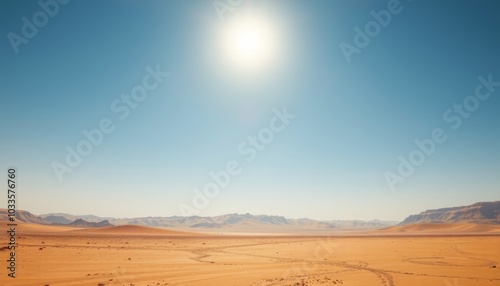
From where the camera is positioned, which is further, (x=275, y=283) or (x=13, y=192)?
(x=13, y=192)

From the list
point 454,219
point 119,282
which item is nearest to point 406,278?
point 119,282

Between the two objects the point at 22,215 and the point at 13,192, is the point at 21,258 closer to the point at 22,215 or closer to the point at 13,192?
the point at 13,192

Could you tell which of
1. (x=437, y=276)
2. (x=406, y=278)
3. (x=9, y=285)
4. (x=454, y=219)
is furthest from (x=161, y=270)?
(x=454, y=219)

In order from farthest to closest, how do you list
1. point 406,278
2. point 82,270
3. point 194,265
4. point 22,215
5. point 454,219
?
point 454,219 < point 22,215 < point 194,265 < point 82,270 < point 406,278

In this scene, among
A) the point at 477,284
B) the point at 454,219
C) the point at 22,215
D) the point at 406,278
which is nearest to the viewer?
the point at 477,284

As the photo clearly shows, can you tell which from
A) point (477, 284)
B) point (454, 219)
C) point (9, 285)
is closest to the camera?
point (9, 285)

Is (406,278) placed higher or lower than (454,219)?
higher

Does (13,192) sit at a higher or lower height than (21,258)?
higher

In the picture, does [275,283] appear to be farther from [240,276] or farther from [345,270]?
[345,270]

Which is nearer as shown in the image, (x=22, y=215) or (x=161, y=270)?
(x=161, y=270)

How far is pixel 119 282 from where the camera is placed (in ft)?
42.6

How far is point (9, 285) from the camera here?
1182 cm

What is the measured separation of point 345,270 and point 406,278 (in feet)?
10.8

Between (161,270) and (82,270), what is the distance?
421cm
